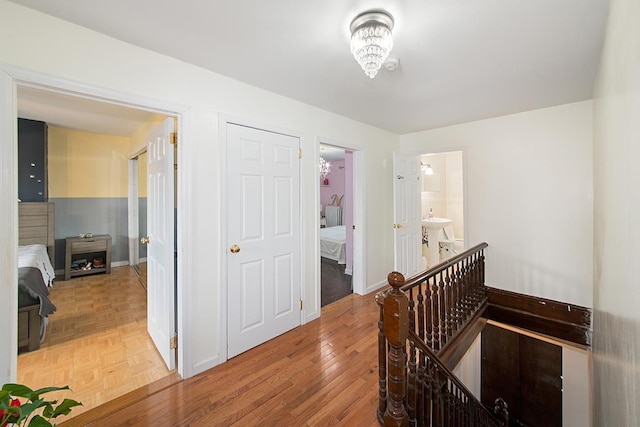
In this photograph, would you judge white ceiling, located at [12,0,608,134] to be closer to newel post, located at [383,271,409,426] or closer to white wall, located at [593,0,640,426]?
white wall, located at [593,0,640,426]

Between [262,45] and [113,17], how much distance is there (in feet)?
2.73

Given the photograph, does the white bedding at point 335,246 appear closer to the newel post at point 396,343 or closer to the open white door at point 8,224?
the newel post at point 396,343

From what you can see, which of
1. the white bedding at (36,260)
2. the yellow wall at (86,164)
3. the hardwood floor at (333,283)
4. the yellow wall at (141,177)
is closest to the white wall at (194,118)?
the hardwood floor at (333,283)

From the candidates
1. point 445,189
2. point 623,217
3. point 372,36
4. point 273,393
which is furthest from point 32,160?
point 445,189

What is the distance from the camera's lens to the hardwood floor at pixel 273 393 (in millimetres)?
1626

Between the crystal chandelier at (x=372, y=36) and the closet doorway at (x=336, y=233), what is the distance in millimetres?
1515

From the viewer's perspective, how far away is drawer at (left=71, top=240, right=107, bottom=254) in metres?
4.20

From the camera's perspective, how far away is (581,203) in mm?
2766

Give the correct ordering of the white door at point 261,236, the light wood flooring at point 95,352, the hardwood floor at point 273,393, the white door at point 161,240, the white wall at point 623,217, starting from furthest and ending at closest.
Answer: the white door at point 261,236 → the white door at point 161,240 → the light wood flooring at point 95,352 → the hardwood floor at point 273,393 → the white wall at point 623,217

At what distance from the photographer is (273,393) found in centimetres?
184

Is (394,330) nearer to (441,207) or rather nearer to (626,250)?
(626,250)

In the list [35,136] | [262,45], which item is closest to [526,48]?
[262,45]

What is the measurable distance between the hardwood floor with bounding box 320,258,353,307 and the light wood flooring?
1.94 metres

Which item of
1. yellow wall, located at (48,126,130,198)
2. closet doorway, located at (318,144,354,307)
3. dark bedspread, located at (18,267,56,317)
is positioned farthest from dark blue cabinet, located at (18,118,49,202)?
closet doorway, located at (318,144,354,307)
